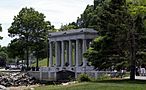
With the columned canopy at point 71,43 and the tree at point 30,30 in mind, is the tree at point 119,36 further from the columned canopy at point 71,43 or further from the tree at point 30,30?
the tree at point 30,30

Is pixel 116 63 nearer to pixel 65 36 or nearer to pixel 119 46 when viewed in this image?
pixel 119 46

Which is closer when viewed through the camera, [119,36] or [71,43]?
[119,36]

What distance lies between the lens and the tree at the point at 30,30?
92250 mm

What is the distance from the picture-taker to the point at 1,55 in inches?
5600

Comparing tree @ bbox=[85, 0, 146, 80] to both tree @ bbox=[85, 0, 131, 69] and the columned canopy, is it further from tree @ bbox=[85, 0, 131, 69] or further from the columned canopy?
the columned canopy

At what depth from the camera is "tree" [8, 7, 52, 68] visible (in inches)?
3632

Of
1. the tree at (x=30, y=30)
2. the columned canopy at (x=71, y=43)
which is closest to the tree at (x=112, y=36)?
the columned canopy at (x=71, y=43)

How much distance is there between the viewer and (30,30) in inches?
3676

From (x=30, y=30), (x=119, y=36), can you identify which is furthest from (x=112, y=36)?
(x=30, y=30)

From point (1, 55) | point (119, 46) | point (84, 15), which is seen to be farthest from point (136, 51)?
point (1, 55)

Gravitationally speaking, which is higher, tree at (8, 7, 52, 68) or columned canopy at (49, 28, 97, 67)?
tree at (8, 7, 52, 68)

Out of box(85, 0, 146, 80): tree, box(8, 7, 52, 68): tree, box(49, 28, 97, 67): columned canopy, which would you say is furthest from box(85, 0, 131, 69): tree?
box(8, 7, 52, 68): tree

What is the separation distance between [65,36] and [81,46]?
3291 mm

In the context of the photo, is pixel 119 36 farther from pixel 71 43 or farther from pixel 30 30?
pixel 30 30
